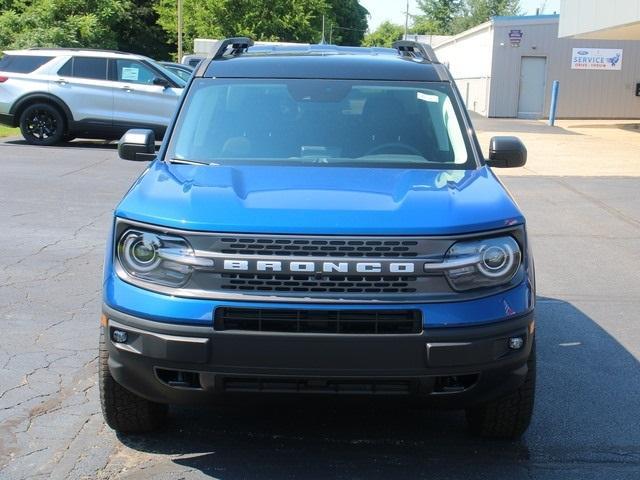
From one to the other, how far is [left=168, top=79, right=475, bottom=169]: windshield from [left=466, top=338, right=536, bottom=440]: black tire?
1.25 metres

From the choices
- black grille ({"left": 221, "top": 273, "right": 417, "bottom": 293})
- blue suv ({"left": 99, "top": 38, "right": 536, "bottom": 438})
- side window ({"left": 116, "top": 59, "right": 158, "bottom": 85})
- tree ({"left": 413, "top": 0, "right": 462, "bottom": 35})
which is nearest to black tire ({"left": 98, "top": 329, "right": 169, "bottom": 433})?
blue suv ({"left": 99, "top": 38, "right": 536, "bottom": 438})

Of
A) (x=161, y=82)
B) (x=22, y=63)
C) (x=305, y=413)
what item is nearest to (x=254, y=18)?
(x=22, y=63)

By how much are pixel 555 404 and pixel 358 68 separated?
2.23m

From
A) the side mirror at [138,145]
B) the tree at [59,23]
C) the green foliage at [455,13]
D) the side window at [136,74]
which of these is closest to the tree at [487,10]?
the green foliage at [455,13]

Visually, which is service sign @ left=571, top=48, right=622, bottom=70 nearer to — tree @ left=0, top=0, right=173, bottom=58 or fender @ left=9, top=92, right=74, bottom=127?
tree @ left=0, top=0, right=173, bottom=58

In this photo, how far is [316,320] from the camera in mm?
3504

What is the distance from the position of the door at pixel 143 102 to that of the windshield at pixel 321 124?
1263 cm

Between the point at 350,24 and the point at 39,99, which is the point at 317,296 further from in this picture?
the point at 350,24

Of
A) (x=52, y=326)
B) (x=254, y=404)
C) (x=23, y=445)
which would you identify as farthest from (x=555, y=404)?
(x=52, y=326)

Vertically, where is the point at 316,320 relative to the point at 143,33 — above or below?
below

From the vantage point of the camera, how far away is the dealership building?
34.6 metres

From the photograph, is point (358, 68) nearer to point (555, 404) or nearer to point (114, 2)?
point (555, 404)

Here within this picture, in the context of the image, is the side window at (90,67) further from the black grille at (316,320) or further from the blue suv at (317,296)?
the black grille at (316,320)

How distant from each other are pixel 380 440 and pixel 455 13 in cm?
11430
